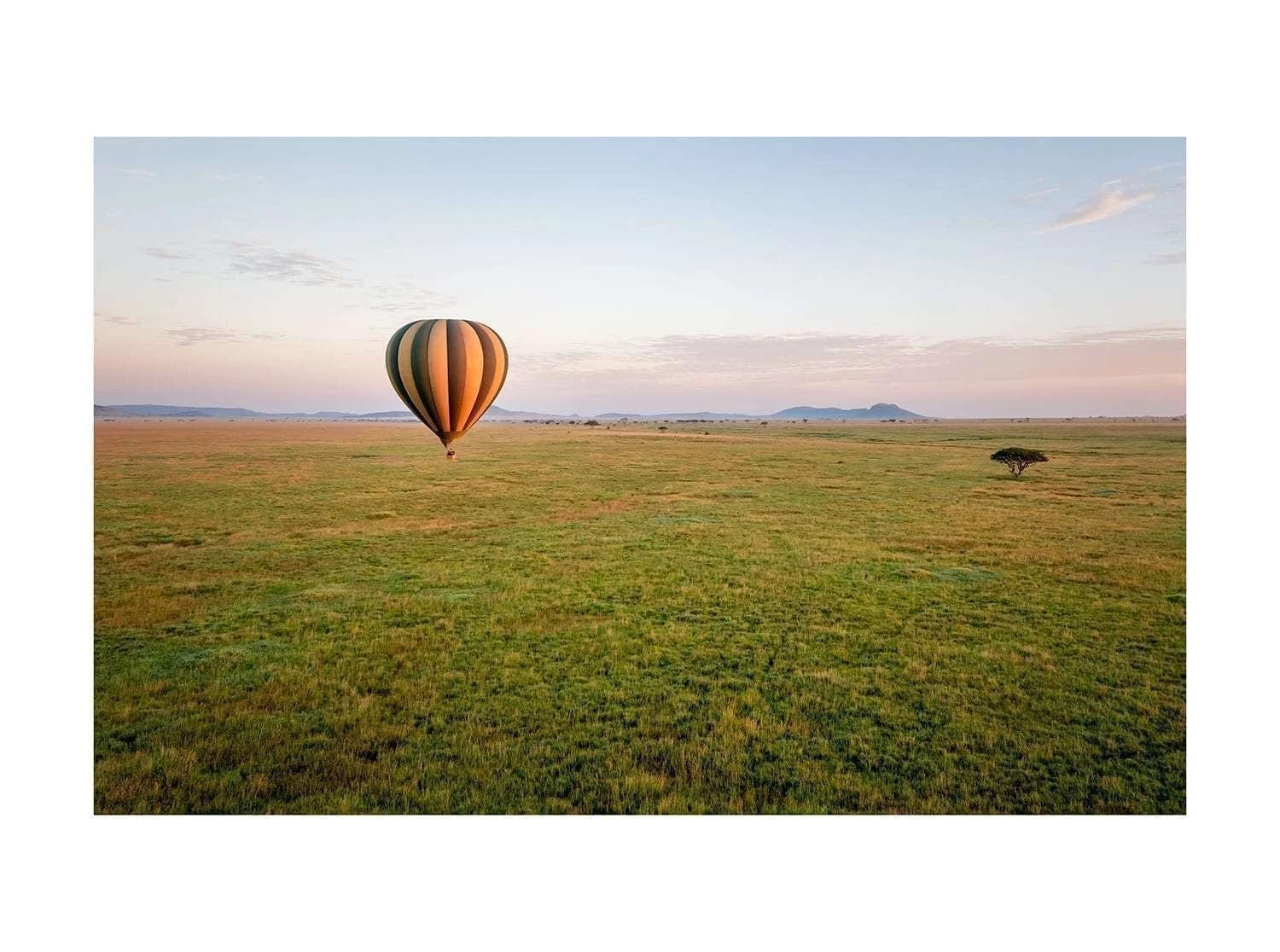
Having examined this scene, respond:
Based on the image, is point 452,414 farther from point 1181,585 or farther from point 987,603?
point 1181,585

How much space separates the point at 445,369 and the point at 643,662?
7.24 meters

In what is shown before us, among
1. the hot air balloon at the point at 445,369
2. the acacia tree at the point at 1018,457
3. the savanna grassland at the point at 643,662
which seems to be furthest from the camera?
the acacia tree at the point at 1018,457

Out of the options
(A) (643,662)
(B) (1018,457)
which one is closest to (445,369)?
(A) (643,662)

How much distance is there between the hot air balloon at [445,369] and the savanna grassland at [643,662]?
3.54 m

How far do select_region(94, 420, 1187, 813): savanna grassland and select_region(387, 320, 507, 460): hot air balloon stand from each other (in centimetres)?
354

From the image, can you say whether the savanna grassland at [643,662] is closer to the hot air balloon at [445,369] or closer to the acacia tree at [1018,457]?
the hot air balloon at [445,369]

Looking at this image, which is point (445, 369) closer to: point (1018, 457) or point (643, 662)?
point (643, 662)

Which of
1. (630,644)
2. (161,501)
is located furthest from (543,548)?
(161,501)

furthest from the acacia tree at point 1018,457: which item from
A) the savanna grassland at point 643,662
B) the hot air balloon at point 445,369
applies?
the hot air balloon at point 445,369

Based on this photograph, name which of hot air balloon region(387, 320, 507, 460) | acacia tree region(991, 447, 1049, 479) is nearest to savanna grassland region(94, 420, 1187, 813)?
hot air balloon region(387, 320, 507, 460)

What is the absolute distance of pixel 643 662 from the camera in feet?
28.4

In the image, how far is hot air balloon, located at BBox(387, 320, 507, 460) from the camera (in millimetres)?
12320

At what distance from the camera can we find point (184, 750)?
6.50m

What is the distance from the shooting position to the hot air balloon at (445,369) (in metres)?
12.3
